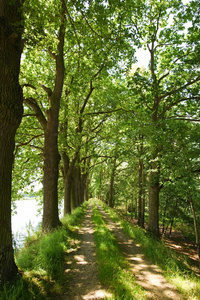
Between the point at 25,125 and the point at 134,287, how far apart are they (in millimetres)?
9222

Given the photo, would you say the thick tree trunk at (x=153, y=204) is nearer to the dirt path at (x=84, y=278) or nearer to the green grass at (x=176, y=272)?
the green grass at (x=176, y=272)

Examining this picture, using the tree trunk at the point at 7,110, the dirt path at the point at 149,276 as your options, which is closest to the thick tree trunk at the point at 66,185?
the dirt path at the point at 149,276

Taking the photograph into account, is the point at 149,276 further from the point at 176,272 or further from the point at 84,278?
the point at 84,278

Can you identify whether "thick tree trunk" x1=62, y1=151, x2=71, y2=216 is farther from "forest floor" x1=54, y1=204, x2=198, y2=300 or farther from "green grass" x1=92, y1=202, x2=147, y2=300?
"green grass" x1=92, y1=202, x2=147, y2=300

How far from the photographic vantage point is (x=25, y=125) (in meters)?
9.79

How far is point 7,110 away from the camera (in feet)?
10.9

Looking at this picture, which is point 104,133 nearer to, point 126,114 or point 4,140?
point 126,114

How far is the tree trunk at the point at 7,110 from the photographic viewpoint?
3.26m

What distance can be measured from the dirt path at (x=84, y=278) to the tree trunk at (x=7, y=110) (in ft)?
4.30

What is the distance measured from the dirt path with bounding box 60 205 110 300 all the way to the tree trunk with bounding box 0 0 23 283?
4.30 ft

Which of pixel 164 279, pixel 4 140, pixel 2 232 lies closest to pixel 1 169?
pixel 4 140

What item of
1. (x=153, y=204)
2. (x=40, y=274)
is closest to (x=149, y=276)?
(x=40, y=274)

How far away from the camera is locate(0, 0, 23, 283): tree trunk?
3.26 metres

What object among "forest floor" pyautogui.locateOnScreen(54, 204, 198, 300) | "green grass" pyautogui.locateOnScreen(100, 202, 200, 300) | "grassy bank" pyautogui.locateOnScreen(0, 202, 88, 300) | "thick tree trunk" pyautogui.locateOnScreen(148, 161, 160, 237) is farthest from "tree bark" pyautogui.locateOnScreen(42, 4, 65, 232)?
"thick tree trunk" pyautogui.locateOnScreen(148, 161, 160, 237)
